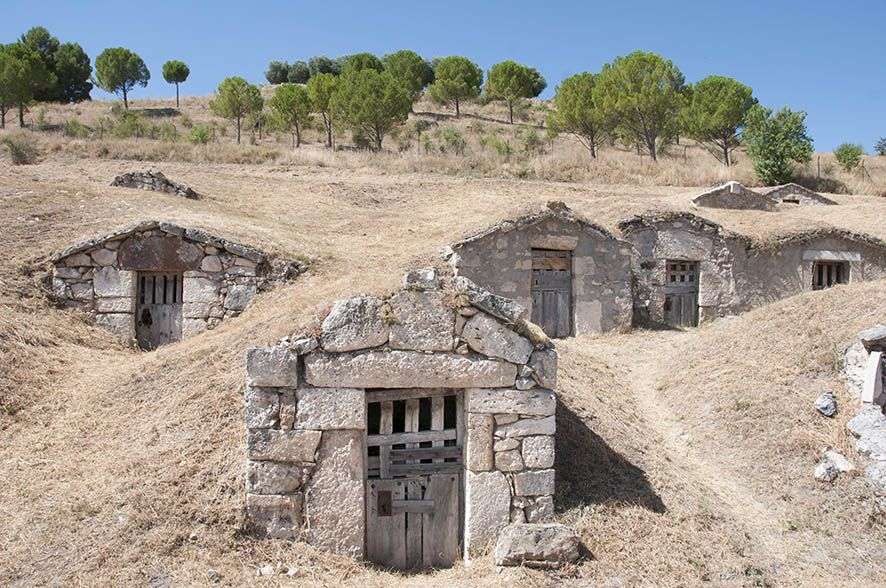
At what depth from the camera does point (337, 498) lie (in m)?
6.42

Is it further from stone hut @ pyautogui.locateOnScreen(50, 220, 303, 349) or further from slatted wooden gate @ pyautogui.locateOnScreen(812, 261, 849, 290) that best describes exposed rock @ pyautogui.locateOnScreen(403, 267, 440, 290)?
slatted wooden gate @ pyautogui.locateOnScreen(812, 261, 849, 290)

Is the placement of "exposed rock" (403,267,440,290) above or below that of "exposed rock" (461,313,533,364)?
above

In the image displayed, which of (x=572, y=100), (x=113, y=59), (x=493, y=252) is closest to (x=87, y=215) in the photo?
(x=493, y=252)

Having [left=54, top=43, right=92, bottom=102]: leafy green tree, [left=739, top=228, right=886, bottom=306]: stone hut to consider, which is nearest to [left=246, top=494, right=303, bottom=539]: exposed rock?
[left=739, top=228, right=886, bottom=306]: stone hut

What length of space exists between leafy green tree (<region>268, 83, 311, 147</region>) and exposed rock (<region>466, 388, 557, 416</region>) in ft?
98.6

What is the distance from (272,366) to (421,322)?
1.41 meters

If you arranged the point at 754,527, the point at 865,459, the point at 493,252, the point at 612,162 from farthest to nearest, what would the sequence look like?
the point at 612,162
the point at 493,252
the point at 865,459
the point at 754,527

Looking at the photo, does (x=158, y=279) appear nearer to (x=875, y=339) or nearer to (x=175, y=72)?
(x=875, y=339)

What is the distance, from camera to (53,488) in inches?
276

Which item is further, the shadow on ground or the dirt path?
the dirt path

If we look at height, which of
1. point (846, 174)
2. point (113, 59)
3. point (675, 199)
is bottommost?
point (675, 199)

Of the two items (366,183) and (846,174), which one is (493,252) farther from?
(846,174)

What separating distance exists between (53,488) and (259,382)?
8.57ft

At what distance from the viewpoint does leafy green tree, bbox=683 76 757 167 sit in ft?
110
